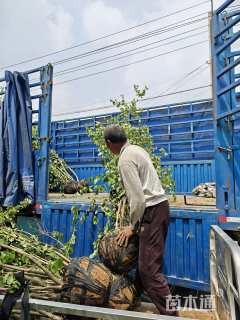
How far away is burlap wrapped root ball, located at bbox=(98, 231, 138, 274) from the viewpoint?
2.71m

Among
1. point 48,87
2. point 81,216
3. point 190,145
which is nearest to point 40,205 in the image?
point 81,216

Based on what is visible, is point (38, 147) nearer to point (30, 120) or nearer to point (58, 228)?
point (30, 120)

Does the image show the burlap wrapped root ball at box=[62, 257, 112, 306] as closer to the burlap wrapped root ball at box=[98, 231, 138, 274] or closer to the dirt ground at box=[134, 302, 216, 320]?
the burlap wrapped root ball at box=[98, 231, 138, 274]

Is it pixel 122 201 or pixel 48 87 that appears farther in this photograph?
pixel 48 87

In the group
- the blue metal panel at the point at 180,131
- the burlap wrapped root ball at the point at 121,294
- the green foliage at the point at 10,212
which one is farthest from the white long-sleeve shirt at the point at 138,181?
the blue metal panel at the point at 180,131

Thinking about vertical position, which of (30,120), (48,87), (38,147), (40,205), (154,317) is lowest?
(154,317)

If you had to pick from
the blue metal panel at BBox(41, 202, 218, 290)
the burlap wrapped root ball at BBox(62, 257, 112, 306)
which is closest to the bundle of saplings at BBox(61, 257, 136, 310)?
the burlap wrapped root ball at BBox(62, 257, 112, 306)

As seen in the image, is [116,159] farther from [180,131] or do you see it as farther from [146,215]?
[180,131]

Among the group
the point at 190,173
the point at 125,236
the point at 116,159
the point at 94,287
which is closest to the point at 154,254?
the point at 125,236

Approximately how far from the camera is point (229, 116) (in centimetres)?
325

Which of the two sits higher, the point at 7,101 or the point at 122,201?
the point at 7,101

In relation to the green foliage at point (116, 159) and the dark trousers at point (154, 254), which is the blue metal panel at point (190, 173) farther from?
the dark trousers at point (154, 254)

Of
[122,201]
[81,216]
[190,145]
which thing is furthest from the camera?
[190,145]

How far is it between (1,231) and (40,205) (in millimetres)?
1020
